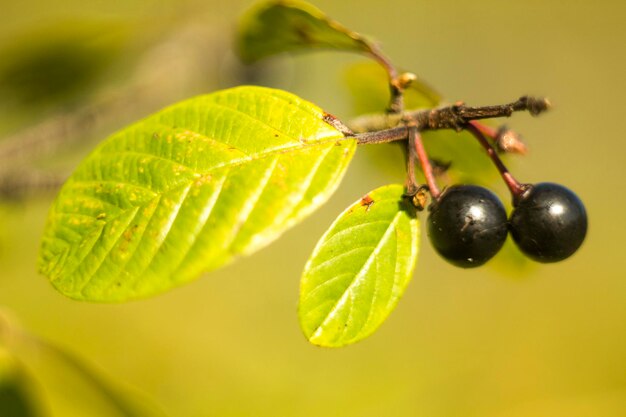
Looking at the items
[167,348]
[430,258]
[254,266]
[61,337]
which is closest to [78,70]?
[61,337]

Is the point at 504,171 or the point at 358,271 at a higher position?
the point at 504,171

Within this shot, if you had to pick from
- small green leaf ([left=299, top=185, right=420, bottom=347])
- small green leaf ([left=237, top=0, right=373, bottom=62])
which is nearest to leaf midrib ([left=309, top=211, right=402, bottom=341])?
small green leaf ([left=299, top=185, right=420, bottom=347])

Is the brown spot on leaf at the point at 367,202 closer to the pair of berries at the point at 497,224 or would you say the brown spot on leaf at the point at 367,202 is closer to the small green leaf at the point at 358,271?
the small green leaf at the point at 358,271

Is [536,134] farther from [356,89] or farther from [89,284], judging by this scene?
[89,284]

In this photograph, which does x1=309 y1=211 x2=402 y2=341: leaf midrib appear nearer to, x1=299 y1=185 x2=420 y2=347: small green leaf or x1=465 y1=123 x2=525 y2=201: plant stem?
x1=299 y1=185 x2=420 y2=347: small green leaf

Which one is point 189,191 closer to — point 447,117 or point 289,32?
point 447,117

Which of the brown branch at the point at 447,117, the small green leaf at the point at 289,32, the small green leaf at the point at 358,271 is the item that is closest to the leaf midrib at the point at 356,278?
the small green leaf at the point at 358,271

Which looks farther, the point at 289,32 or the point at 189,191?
the point at 289,32

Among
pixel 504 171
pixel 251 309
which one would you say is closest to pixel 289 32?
pixel 504 171
